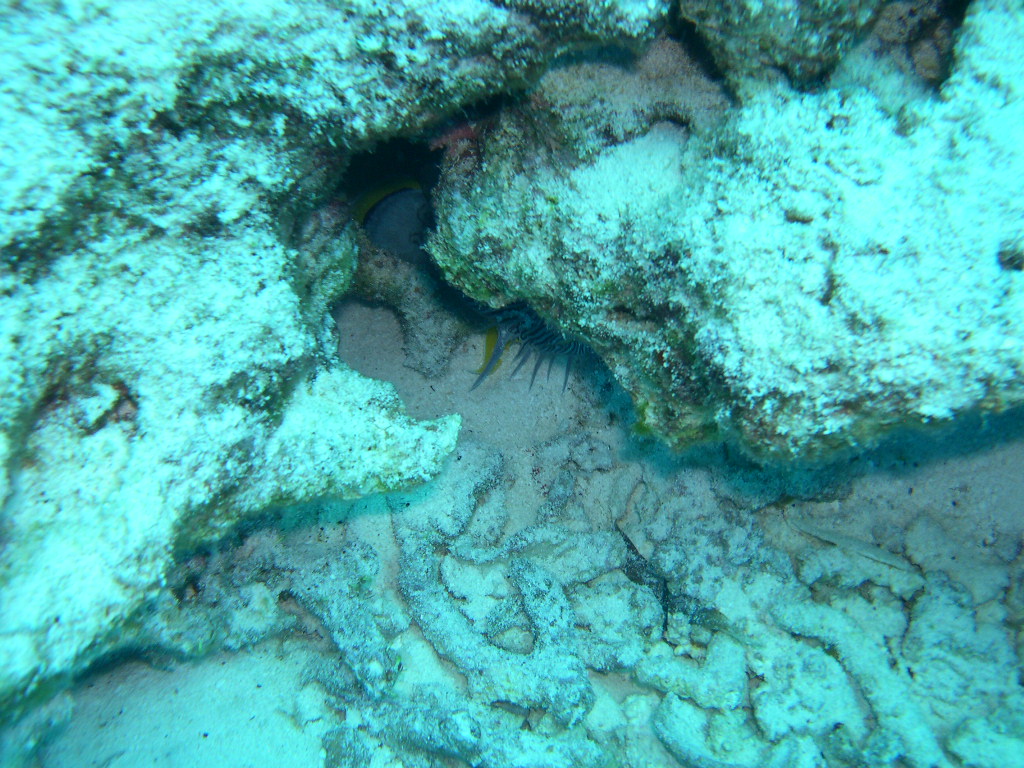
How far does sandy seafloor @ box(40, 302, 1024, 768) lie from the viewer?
2.80 m

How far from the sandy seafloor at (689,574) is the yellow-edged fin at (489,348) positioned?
0.86ft

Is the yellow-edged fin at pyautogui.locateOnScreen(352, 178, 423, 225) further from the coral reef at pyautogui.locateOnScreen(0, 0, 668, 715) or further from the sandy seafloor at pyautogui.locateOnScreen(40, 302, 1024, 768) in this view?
the coral reef at pyautogui.locateOnScreen(0, 0, 668, 715)

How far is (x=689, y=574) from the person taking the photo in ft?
10.4

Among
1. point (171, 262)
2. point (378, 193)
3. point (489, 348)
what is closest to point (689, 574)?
point (489, 348)

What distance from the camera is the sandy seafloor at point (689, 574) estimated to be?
9.20 feet

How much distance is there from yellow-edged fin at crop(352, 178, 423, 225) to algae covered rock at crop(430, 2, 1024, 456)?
3.75 feet

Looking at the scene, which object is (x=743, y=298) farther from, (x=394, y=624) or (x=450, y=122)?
(x=394, y=624)

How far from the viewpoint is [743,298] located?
1.69 meters

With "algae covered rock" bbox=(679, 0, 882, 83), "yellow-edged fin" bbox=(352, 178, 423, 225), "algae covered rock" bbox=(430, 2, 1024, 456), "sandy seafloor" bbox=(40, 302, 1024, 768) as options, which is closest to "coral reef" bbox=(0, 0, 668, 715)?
"algae covered rock" bbox=(679, 0, 882, 83)

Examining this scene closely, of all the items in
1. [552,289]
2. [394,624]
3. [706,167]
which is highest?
[706,167]

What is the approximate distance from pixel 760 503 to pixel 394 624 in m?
2.27

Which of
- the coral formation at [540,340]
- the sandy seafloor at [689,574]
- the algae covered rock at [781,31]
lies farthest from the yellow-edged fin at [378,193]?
the algae covered rock at [781,31]

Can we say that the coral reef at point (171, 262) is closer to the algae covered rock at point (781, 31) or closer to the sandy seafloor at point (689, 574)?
the algae covered rock at point (781, 31)

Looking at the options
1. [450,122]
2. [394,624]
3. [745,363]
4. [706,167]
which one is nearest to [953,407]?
[745,363]
